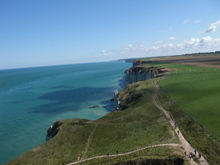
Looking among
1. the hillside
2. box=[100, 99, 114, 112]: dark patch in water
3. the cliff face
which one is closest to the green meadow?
the hillside

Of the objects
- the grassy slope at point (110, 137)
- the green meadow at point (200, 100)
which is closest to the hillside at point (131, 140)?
the grassy slope at point (110, 137)

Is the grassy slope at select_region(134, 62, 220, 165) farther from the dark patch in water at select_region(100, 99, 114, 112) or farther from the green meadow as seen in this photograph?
the dark patch in water at select_region(100, 99, 114, 112)

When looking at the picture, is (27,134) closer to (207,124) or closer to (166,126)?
(166,126)

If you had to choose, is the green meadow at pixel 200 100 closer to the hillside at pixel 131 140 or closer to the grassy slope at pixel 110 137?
the hillside at pixel 131 140

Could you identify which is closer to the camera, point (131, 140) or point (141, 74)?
point (131, 140)

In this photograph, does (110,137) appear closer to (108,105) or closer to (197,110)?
(197,110)

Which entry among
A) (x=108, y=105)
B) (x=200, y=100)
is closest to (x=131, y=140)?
(x=200, y=100)

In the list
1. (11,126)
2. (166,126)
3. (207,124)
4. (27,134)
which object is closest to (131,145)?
(166,126)

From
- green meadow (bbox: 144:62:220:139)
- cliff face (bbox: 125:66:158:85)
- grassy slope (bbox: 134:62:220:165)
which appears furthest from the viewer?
cliff face (bbox: 125:66:158:85)
